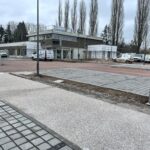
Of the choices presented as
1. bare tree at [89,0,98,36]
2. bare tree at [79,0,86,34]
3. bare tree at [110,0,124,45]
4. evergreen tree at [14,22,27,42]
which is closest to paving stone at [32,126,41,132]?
bare tree at [110,0,124,45]

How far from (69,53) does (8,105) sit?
41130mm

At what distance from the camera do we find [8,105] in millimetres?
5668

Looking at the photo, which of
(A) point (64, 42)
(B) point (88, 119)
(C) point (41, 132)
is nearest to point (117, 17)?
(A) point (64, 42)

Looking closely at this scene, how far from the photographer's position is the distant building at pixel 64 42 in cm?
4340

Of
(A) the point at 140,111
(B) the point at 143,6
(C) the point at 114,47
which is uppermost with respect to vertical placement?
(B) the point at 143,6

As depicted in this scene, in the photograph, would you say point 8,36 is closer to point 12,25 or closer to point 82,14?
point 12,25

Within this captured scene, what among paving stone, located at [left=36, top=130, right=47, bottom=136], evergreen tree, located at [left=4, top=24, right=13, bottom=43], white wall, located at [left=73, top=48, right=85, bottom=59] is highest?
evergreen tree, located at [left=4, top=24, right=13, bottom=43]

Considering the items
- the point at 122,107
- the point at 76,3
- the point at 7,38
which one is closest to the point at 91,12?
the point at 76,3

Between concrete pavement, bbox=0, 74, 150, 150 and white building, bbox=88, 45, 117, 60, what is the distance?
39789 millimetres

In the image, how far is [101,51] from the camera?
45.8 m

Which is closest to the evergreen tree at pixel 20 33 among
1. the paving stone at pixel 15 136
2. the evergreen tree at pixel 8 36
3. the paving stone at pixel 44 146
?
the evergreen tree at pixel 8 36

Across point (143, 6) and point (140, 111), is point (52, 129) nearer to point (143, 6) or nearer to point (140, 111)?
point (140, 111)

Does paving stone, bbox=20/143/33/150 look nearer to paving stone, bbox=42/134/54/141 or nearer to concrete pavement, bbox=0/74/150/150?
paving stone, bbox=42/134/54/141

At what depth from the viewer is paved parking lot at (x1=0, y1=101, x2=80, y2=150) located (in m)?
3.28
